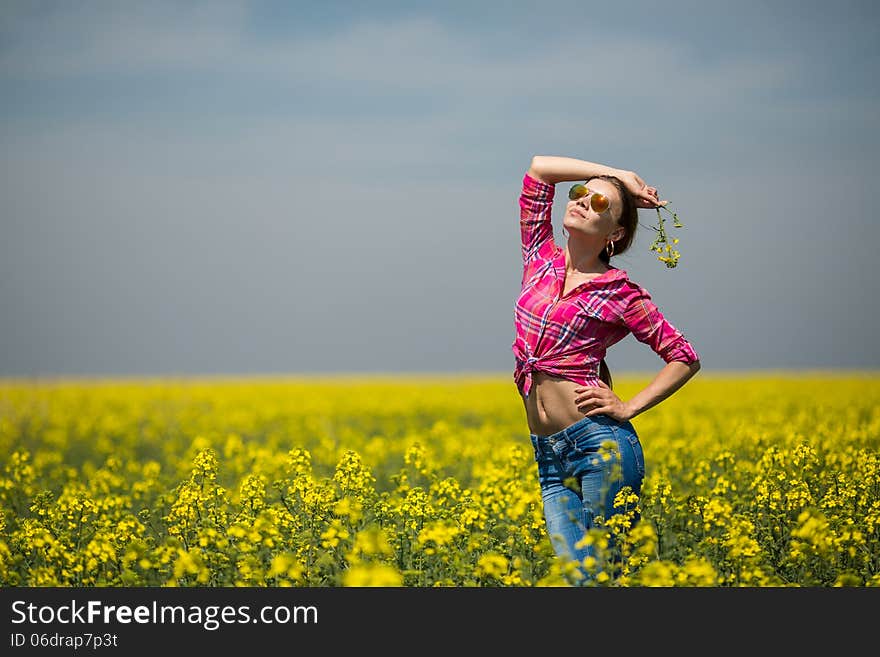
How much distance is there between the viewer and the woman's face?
4.28m

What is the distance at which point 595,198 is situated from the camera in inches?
167

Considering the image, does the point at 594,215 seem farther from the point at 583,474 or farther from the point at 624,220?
the point at 583,474

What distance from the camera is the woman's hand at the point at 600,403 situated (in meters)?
4.20

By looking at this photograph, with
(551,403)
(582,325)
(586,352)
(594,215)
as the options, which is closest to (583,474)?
(551,403)

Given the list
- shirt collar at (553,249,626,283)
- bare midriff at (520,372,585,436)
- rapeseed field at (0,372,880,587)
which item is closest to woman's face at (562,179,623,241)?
shirt collar at (553,249,626,283)

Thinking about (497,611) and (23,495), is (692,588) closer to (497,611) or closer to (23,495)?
(497,611)

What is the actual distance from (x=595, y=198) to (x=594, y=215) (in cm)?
8

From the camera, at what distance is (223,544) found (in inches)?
187

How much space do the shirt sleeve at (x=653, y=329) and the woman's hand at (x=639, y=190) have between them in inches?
15.5

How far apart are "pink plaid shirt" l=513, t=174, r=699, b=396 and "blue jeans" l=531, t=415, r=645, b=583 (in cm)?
25

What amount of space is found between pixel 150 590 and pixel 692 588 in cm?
233

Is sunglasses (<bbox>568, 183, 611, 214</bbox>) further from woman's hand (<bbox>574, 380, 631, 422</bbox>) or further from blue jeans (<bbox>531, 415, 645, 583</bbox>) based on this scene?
blue jeans (<bbox>531, 415, 645, 583</bbox>)

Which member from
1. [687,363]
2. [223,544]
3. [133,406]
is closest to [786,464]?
[687,363]

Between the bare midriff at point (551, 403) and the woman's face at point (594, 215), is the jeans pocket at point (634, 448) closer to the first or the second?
the bare midriff at point (551, 403)
